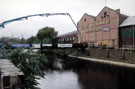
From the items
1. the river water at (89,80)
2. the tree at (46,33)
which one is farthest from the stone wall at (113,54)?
the tree at (46,33)

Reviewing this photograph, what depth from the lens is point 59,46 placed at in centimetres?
2938

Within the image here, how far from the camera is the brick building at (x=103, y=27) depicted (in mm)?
32188

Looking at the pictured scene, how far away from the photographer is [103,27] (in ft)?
116

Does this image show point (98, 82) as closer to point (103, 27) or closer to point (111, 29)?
point (111, 29)

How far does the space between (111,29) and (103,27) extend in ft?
9.37

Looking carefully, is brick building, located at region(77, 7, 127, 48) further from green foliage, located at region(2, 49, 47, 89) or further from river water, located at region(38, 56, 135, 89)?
green foliage, located at region(2, 49, 47, 89)

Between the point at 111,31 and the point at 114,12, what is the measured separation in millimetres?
5007

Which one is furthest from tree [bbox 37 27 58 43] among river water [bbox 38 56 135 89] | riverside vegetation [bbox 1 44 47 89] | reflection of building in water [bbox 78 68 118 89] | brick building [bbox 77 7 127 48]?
riverside vegetation [bbox 1 44 47 89]

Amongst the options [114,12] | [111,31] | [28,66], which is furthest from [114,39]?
[28,66]

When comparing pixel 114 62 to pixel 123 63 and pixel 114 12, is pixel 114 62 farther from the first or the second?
pixel 114 12

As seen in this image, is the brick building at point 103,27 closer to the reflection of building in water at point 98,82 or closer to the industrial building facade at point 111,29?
the industrial building facade at point 111,29

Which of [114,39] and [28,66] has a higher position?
[114,39]

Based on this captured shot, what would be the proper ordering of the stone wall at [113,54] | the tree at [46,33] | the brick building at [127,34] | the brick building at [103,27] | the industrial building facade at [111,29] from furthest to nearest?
1. the tree at [46,33]
2. the brick building at [103,27]
3. the industrial building facade at [111,29]
4. the brick building at [127,34]
5. the stone wall at [113,54]

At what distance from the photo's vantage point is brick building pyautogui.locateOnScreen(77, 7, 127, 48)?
32188 mm
